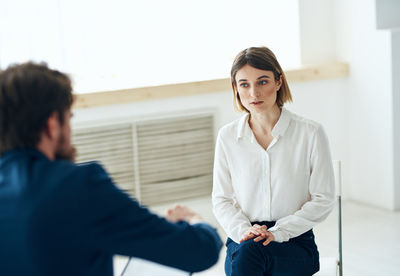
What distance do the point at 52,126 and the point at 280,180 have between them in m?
1.14

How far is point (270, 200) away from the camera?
218 centimetres

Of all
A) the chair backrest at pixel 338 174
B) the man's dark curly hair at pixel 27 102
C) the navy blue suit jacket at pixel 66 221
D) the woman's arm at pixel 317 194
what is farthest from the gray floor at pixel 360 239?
the man's dark curly hair at pixel 27 102

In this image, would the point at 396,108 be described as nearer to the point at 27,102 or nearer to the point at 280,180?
the point at 280,180

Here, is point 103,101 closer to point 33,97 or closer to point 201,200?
point 201,200

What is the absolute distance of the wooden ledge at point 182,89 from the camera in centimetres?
354

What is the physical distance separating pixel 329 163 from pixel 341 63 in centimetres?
214

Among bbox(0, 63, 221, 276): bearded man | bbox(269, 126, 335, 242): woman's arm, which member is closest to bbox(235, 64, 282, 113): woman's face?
bbox(269, 126, 335, 242): woman's arm

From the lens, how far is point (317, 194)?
215cm

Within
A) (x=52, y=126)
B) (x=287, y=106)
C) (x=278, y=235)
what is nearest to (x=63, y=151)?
(x=52, y=126)

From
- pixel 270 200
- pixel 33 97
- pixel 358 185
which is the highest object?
pixel 33 97

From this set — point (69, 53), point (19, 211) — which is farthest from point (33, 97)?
point (69, 53)

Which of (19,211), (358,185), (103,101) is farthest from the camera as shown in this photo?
(358,185)

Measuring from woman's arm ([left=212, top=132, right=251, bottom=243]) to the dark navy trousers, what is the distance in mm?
82

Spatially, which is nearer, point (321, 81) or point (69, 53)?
point (69, 53)
